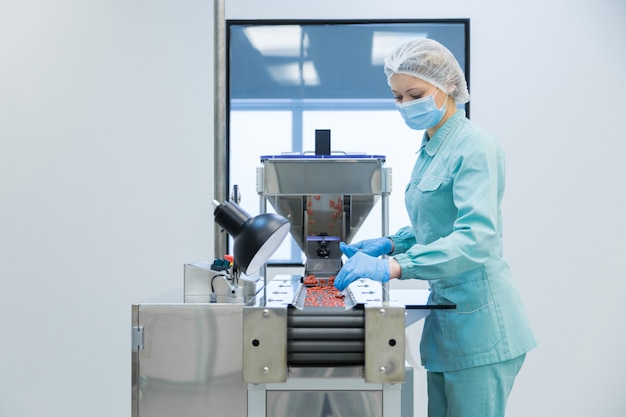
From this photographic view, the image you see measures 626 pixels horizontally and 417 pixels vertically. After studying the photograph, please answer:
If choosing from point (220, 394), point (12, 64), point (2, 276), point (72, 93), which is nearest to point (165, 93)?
point (72, 93)

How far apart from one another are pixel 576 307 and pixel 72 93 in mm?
2431

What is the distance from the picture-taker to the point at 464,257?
1242 millimetres

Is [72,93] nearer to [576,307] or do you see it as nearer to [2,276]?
[2,276]

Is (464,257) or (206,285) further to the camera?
(206,285)

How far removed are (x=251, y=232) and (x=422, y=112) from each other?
58 centimetres

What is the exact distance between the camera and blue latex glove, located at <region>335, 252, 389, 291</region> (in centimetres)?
124

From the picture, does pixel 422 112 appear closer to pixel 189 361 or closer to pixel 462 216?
pixel 462 216

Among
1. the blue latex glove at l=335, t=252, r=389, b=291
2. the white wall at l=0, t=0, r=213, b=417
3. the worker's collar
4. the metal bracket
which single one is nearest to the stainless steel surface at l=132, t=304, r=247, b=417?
the metal bracket

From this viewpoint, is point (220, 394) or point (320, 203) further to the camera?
point (320, 203)

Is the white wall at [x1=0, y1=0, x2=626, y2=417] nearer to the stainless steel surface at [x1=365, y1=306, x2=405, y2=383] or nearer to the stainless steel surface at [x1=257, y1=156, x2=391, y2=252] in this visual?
the stainless steel surface at [x1=257, y1=156, x2=391, y2=252]

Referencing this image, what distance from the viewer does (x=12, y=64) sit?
254 cm

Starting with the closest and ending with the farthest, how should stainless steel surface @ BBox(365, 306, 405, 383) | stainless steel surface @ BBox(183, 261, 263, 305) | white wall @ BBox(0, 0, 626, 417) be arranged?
stainless steel surface @ BBox(365, 306, 405, 383) < stainless steel surface @ BBox(183, 261, 263, 305) < white wall @ BBox(0, 0, 626, 417)

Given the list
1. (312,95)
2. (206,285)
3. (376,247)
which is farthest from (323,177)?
(312,95)

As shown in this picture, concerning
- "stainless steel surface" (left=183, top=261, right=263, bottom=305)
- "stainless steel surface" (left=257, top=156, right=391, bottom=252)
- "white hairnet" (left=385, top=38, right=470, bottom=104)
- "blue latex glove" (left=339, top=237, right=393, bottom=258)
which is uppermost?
"white hairnet" (left=385, top=38, right=470, bottom=104)
